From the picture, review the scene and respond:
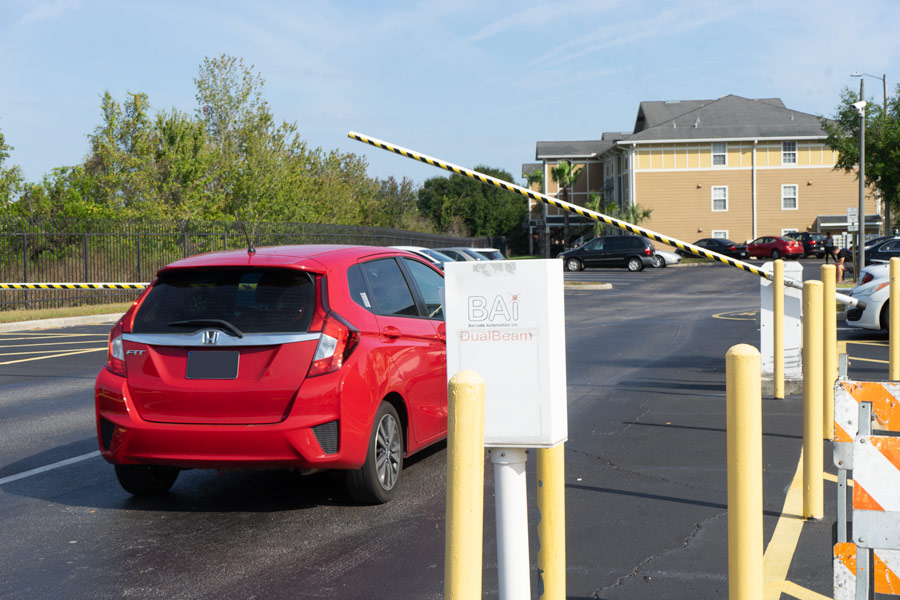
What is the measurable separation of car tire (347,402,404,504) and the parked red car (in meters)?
49.0

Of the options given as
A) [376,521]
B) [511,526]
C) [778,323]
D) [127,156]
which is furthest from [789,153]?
[511,526]

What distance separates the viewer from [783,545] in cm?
518

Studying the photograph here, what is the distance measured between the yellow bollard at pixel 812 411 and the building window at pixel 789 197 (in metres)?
58.3

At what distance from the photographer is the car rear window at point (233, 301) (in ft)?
19.6

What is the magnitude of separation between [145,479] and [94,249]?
2065 centimetres

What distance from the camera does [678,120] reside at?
63312mm

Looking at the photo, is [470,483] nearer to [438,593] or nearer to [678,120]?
[438,593]

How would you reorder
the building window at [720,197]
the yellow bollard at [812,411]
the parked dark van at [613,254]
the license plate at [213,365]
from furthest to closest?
1. the building window at [720,197]
2. the parked dark van at [613,254]
3. the license plate at [213,365]
4. the yellow bollard at [812,411]

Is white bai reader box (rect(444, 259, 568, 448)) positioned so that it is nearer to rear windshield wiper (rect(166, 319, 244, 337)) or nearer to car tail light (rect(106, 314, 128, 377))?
rear windshield wiper (rect(166, 319, 244, 337))

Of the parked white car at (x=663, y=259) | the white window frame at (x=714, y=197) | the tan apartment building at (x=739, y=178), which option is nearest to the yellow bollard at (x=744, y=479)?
the parked white car at (x=663, y=259)

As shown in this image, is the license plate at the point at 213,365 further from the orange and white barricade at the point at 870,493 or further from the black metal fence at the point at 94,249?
the black metal fence at the point at 94,249

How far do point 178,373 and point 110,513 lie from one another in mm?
1013

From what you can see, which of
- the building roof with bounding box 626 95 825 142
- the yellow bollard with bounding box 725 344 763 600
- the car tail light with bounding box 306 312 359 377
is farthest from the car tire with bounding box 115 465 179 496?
the building roof with bounding box 626 95 825 142

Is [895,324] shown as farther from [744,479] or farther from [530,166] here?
[530,166]
